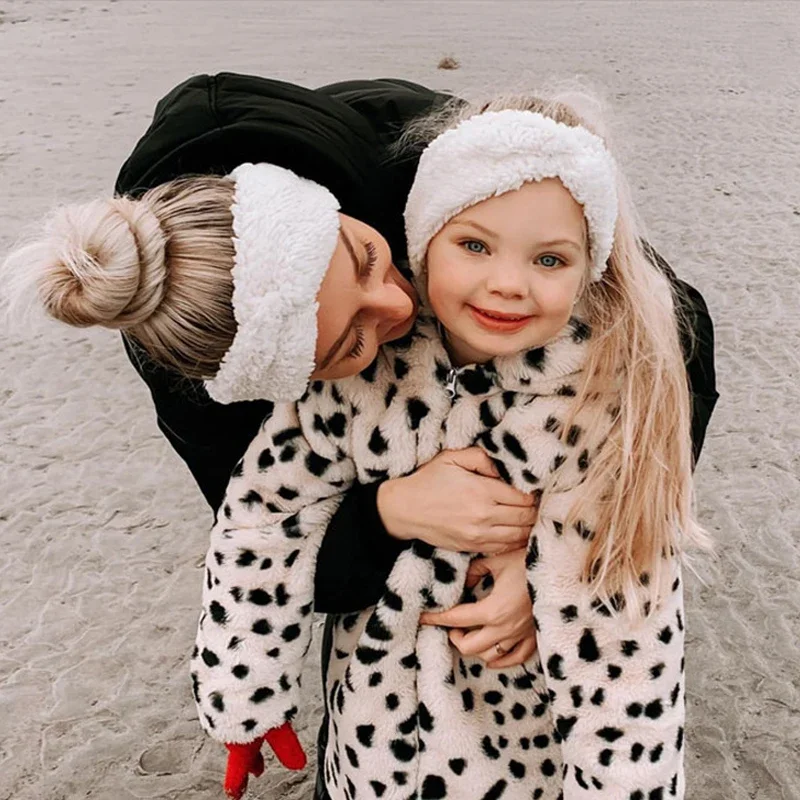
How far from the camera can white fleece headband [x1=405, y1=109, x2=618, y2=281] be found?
1.47 m

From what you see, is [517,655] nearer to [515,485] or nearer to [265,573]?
[515,485]

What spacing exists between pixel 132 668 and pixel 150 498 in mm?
1008

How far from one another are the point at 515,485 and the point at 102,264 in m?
0.78

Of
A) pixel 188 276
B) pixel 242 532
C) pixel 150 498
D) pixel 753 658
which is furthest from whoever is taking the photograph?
pixel 150 498

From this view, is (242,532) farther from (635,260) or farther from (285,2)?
(285,2)

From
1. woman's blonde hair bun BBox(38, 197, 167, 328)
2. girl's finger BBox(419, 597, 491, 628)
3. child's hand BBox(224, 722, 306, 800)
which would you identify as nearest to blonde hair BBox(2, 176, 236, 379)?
woman's blonde hair bun BBox(38, 197, 167, 328)

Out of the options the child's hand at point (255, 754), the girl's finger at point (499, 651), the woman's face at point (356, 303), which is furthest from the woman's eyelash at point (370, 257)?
the child's hand at point (255, 754)

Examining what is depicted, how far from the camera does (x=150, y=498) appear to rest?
425 cm

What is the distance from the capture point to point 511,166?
1.46 meters

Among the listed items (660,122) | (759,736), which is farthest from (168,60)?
(759,736)

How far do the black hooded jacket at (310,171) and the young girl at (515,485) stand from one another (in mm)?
64

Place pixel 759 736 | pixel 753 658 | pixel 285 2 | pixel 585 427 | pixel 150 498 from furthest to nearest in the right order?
1. pixel 285 2
2. pixel 150 498
3. pixel 753 658
4. pixel 759 736
5. pixel 585 427

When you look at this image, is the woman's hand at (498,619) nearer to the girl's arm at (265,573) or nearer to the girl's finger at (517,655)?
the girl's finger at (517,655)

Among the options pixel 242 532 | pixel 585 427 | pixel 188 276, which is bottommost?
pixel 242 532
